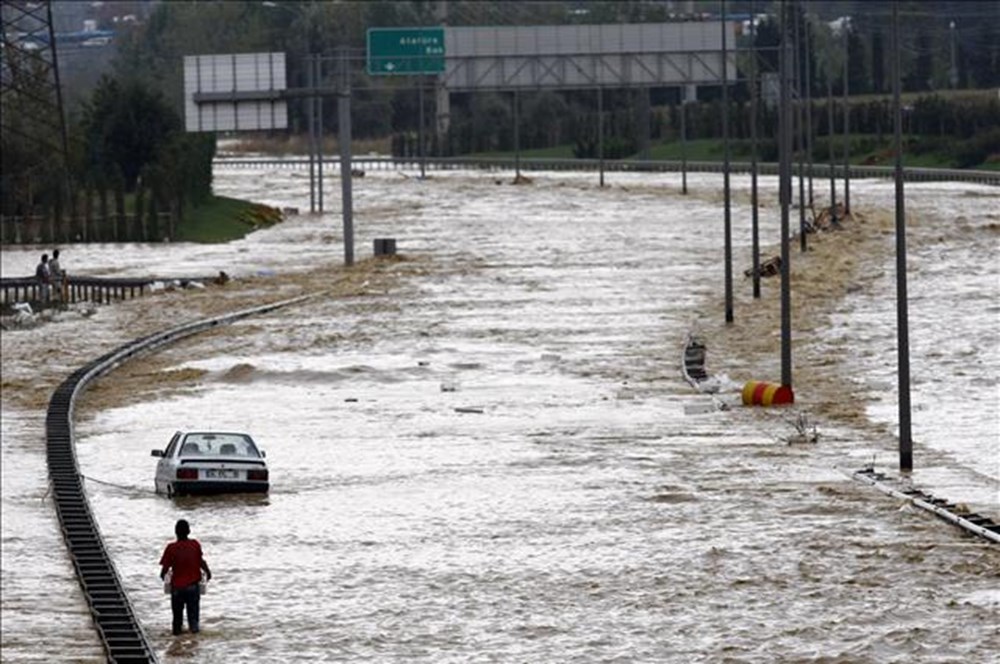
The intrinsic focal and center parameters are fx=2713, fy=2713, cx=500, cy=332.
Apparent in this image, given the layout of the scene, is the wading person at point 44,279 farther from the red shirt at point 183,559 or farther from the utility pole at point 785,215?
the red shirt at point 183,559

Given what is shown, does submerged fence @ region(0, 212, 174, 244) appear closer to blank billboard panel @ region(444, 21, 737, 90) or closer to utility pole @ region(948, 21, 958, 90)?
blank billboard panel @ region(444, 21, 737, 90)

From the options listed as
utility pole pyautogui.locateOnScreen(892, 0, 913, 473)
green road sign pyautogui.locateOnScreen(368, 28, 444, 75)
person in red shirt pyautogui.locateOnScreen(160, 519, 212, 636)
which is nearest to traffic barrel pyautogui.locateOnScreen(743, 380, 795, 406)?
utility pole pyautogui.locateOnScreen(892, 0, 913, 473)

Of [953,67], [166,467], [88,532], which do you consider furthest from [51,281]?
[953,67]

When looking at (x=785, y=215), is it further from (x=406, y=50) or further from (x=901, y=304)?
(x=406, y=50)

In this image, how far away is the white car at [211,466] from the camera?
41.6 metres

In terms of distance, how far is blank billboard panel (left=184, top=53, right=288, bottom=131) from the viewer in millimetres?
96625

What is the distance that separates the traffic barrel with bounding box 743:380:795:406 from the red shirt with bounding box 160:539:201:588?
2465 cm

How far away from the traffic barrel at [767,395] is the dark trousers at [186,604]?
23731 millimetres

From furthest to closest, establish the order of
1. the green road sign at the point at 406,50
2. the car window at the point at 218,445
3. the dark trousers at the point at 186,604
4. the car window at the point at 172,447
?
the green road sign at the point at 406,50 < the car window at the point at 172,447 < the car window at the point at 218,445 < the dark trousers at the point at 186,604

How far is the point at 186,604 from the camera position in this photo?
98.6ft

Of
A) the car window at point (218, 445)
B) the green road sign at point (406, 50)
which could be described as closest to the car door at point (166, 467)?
the car window at point (218, 445)

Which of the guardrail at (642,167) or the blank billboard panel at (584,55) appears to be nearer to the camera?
the guardrail at (642,167)

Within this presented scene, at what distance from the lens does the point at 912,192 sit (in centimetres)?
12731

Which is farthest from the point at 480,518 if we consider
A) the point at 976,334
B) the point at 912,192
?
the point at 912,192
